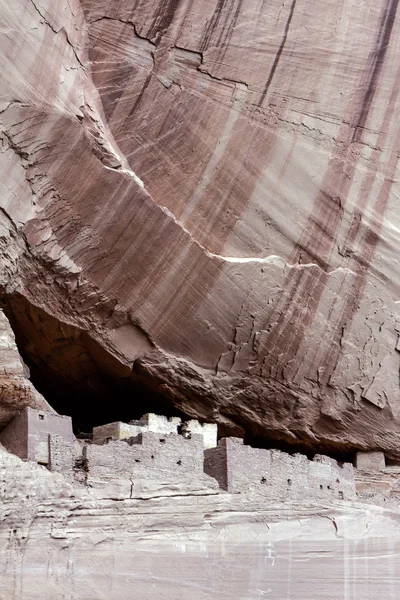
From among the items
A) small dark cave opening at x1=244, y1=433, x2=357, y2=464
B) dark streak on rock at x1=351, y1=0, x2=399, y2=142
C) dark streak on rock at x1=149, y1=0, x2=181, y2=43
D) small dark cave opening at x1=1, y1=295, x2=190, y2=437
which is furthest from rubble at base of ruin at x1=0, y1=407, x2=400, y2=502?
dark streak on rock at x1=149, y1=0, x2=181, y2=43

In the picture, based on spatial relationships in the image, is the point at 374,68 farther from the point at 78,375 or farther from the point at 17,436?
the point at 17,436

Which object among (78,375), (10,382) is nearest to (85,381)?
(78,375)

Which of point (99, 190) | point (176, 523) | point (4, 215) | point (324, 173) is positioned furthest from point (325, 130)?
point (176, 523)

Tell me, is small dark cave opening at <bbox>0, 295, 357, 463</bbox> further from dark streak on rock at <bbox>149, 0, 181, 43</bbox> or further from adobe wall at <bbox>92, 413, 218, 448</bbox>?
dark streak on rock at <bbox>149, 0, 181, 43</bbox>

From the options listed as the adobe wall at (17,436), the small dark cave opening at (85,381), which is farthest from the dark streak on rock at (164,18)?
the adobe wall at (17,436)

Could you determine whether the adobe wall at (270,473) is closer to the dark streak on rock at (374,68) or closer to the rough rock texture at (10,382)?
the rough rock texture at (10,382)

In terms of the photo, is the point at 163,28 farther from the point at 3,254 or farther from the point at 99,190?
the point at 3,254
